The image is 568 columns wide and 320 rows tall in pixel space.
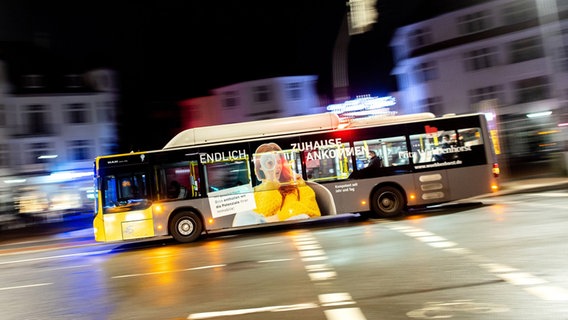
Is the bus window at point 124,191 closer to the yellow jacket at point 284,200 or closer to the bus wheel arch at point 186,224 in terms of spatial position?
the bus wheel arch at point 186,224

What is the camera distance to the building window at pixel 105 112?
44250 mm

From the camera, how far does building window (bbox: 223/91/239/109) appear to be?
4881cm

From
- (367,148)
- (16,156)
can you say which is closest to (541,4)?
(367,148)

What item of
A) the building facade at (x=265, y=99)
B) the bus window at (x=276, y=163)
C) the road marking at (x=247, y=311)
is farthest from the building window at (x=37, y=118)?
the road marking at (x=247, y=311)

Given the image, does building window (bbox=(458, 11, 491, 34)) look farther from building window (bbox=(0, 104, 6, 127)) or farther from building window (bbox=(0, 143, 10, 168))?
building window (bbox=(0, 143, 10, 168))

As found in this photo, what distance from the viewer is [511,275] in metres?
7.02

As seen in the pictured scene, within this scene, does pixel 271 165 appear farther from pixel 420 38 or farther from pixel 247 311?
pixel 420 38

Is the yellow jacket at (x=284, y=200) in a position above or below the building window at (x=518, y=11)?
below

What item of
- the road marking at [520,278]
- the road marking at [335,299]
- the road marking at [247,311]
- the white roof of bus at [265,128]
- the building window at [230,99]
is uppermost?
the building window at [230,99]

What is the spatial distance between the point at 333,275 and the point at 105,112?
4067cm

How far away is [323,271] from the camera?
8344mm

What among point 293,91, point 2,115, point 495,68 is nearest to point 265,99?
point 293,91

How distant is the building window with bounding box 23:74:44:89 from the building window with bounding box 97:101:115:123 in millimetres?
5215

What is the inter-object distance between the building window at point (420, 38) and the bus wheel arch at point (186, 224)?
34.7 metres
